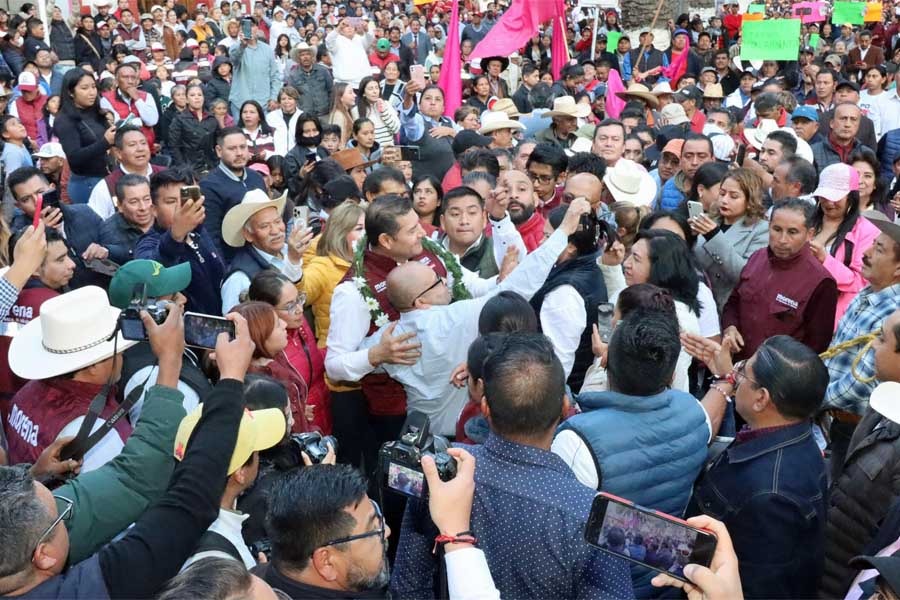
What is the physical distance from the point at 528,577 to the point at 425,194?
3832mm

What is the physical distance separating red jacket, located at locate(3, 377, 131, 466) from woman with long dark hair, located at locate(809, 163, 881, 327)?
11.6ft

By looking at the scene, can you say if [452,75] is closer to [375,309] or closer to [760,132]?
[760,132]

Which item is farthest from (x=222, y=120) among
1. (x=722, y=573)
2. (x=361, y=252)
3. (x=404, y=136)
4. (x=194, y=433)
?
(x=722, y=573)

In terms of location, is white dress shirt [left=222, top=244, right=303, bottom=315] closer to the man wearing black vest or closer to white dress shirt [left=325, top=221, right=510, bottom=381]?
the man wearing black vest

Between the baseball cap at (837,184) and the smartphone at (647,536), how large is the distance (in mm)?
3608

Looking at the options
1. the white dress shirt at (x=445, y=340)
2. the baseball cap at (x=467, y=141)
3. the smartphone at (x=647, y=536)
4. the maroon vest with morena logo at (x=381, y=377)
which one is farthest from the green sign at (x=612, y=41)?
the smartphone at (x=647, y=536)

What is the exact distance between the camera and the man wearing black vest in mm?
4789

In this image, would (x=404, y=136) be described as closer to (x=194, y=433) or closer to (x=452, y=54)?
(x=452, y=54)

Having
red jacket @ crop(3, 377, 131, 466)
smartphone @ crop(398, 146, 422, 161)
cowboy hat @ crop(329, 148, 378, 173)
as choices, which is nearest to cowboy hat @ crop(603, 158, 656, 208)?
smartphone @ crop(398, 146, 422, 161)

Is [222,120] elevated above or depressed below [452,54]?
below

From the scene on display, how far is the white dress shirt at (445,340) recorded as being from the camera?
11.9 ft

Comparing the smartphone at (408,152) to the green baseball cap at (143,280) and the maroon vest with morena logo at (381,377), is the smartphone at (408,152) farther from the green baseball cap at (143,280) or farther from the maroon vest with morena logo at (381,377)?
the green baseball cap at (143,280)

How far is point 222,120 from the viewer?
32.7 ft

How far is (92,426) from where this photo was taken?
287cm
